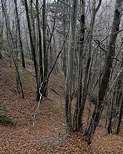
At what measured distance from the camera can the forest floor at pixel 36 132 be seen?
6.53 m

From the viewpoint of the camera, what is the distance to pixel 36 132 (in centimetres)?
908

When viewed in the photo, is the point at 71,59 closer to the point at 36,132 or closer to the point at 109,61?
the point at 109,61

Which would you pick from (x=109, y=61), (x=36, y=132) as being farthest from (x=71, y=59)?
(x=36, y=132)

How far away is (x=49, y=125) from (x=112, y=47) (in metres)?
6.83

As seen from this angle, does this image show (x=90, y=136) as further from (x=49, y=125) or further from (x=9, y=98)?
(x=9, y=98)

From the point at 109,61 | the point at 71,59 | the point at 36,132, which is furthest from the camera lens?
the point at 36,132

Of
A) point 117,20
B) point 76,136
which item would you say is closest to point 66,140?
point 76,136

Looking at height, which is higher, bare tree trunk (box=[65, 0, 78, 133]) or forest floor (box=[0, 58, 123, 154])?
bare tree trunk (box=[65, 0, 78, 133])

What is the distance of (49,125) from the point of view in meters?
10.7

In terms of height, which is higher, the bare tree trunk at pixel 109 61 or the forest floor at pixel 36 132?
the bare tree trunk at pixel 109 61

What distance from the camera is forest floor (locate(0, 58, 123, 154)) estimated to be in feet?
21.4

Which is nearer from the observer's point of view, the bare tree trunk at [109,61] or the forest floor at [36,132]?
the bare tree trunk at [109,61]

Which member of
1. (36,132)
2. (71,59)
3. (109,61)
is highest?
(109,61)

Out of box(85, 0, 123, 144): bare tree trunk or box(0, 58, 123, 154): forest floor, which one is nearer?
box(85, 0, 123, 144): bare tree trunk
